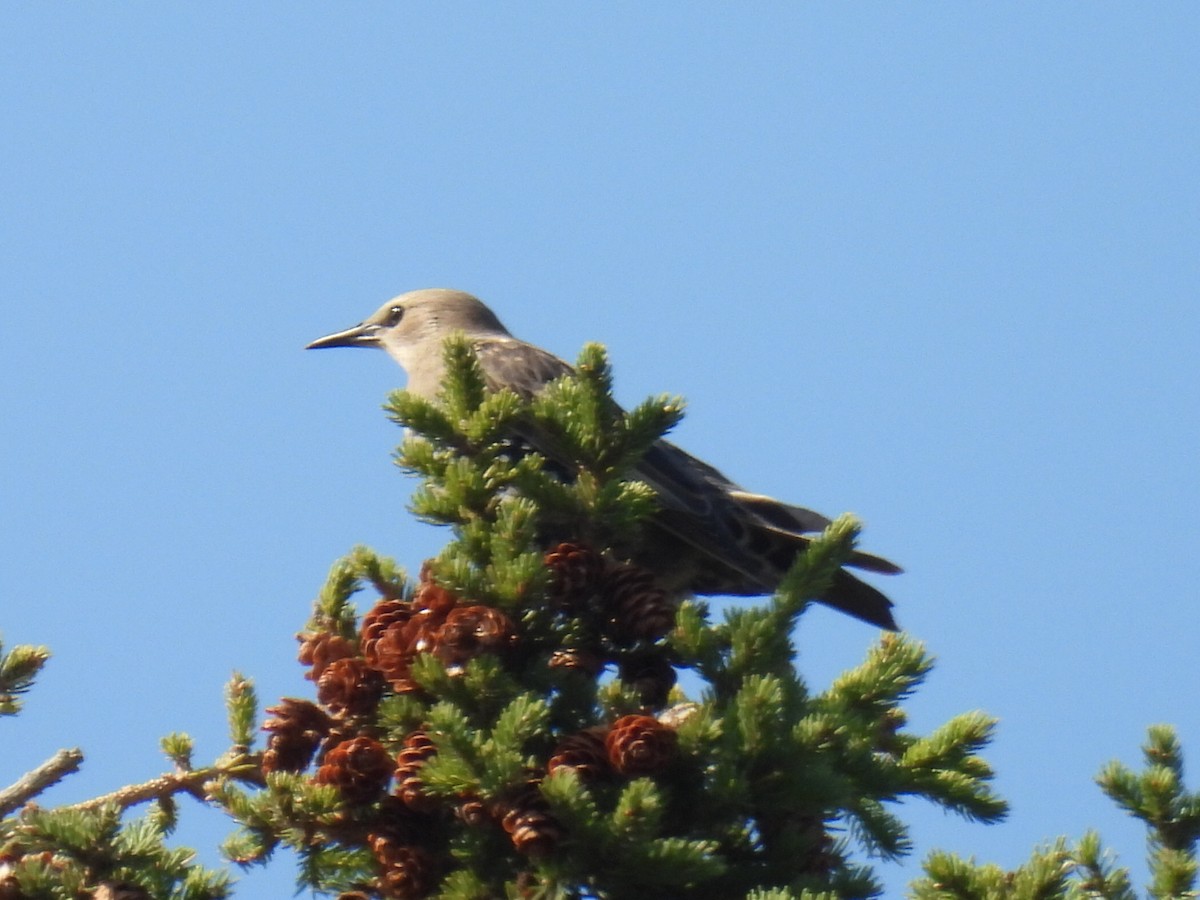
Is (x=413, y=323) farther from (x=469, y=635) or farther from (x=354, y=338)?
(x=469, y=635)

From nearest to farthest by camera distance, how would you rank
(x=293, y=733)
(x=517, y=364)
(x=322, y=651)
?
(x=293, y=733) < (x=322, y=651) < (x=517, y=364)

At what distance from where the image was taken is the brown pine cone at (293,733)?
10.4ft

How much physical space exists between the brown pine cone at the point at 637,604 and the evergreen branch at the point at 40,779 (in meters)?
1.20

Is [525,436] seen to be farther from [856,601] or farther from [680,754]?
[856,601]

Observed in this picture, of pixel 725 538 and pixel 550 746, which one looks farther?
pixel 725 538

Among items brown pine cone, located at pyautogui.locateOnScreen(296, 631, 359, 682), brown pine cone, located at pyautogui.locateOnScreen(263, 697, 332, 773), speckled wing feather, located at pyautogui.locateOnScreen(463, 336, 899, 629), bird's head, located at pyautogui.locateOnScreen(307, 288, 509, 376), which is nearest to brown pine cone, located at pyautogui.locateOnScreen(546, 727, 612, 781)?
brown pine cone, located at pyautogui.locateOnScreen(263, 697, 332, 773)

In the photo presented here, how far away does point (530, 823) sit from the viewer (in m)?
2.64

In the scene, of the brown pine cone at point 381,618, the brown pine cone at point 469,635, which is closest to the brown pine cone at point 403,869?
the brown pine cone at point 469,635

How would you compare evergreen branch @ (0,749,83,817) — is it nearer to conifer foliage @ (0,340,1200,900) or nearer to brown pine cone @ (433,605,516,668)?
conifer foliage @ (0,340,1200,900)

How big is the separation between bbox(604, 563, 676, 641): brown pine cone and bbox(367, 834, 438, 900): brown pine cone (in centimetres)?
65

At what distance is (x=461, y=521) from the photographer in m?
3.19

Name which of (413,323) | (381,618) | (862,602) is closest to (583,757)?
(381,618)

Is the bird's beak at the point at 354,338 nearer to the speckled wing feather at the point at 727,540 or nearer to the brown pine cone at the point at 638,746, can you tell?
the speckled wing feather at the point at 727,540

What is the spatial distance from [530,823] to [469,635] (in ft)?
1.42
